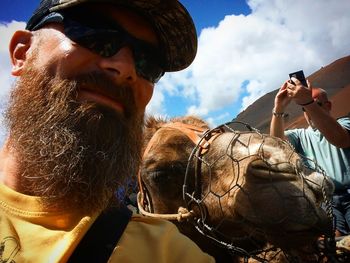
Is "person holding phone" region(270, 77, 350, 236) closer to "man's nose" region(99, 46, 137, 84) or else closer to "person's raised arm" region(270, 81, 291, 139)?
"person's raised arm" region(270, 81, 291, 139)

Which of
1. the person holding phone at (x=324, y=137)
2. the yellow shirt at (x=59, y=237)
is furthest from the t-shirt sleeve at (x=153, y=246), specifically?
the person holding phone at (x=324, y=137)

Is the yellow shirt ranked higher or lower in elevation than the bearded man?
lower

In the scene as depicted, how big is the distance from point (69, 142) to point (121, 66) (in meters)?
0.49

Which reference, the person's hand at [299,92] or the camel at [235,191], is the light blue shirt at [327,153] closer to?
the person's hand at [299,92]

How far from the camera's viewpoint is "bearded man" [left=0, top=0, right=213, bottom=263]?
135cm

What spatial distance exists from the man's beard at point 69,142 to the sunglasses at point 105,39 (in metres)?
0.18

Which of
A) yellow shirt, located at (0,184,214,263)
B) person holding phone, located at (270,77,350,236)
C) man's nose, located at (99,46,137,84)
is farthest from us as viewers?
person holding phone, located at (270,77,350,236)

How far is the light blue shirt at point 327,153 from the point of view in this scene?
174 inches

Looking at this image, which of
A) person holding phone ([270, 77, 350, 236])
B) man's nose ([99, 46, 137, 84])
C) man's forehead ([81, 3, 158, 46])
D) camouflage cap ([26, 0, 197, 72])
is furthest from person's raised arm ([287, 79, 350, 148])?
man's nose ([99, 46, 137, 84])

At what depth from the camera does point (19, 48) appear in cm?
201

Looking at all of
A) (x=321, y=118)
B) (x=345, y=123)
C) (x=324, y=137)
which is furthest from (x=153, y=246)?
(x=345, y=123)

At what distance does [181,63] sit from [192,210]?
3.93ft

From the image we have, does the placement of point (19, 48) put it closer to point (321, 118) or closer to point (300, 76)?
point (300, 76)

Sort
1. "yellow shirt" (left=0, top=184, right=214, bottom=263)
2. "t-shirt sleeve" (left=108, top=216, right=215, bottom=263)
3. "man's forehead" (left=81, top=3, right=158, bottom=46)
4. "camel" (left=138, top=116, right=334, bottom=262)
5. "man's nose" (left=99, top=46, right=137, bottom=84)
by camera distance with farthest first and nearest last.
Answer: "camel" (left=138, top=116, right=334, bottom=262) → "man's forehead" (left=81, top=3, right=158, bottom=46) → "man's nose" (left=99, top=46, right=137, bottom=84) → "t-shirt sleeve" (left=108, top=216, right=215, bottom=263) → "yellow shirt" (left=0, top=184, right=214, bottom=263)
